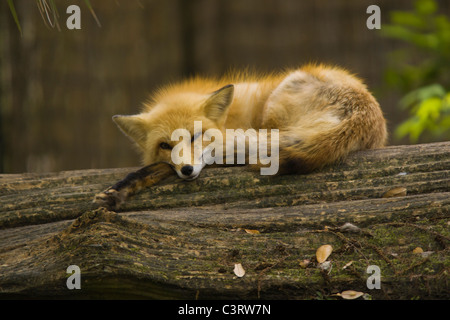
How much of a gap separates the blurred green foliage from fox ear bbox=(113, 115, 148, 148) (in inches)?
93.2

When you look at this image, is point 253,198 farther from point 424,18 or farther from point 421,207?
point 424,18

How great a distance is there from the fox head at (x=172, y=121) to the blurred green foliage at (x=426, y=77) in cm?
183

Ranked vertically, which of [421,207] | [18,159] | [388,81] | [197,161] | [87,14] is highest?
[87,14]

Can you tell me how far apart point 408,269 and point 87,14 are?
205 inches

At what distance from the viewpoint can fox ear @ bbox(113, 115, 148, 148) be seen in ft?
11.7

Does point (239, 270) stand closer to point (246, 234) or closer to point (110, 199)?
point (246, 234)

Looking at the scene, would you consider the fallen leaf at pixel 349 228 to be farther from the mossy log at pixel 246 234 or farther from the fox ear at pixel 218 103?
the fox ear at pixel 218 103

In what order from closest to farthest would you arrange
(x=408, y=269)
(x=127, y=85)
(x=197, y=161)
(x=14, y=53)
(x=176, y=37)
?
(x=408, y=269), (x=197, y=161), (x=14, y=53), (x=127, y=85), (x=176, y=37)

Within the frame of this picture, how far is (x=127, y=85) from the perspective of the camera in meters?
6.51

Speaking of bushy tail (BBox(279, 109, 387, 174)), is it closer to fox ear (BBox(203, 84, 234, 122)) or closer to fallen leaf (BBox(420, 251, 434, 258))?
fox ear (BBox(203, 84, 234, 122))

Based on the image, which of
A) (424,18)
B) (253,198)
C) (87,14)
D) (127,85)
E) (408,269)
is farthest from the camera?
(127,85)

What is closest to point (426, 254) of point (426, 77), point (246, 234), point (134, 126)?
point (246, 234)

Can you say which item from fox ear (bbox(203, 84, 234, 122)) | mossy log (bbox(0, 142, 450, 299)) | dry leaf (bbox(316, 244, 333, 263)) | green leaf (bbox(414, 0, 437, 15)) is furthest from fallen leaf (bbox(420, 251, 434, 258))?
green leaf (bbox(414, 0, 437, 15))

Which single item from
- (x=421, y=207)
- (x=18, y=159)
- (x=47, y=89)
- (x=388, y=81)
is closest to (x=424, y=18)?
(x=388, y=81)
